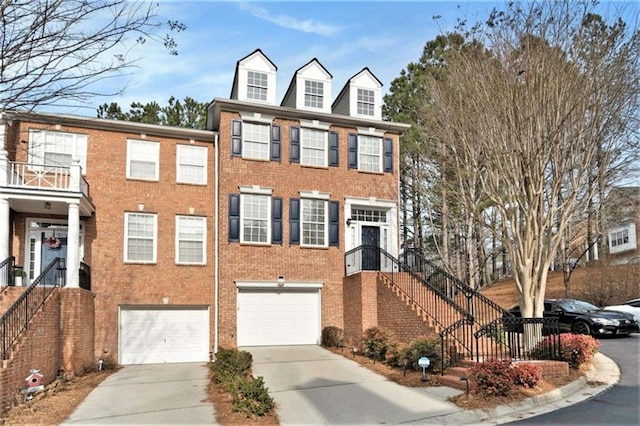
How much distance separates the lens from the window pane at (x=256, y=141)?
63.4 ft

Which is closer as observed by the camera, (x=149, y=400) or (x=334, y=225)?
(x=149, y=400)

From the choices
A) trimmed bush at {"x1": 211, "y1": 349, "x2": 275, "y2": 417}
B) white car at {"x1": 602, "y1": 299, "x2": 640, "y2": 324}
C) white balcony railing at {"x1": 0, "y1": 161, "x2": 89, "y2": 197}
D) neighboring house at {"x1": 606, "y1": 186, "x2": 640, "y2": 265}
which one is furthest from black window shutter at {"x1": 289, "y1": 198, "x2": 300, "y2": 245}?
neighboring house at {"x1": 606, "y1": 186, "x2": 640, "y2": 265}

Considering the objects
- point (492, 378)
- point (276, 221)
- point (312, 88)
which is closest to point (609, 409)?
point (492, 378)

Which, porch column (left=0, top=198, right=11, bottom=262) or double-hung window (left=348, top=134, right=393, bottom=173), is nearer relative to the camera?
porch column (left=0, top=198, right=11, bottom=262)

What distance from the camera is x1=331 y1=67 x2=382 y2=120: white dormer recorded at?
69.7 feet

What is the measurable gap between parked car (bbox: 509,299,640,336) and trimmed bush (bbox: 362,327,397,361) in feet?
17.7

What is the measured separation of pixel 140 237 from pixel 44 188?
3.68 meters

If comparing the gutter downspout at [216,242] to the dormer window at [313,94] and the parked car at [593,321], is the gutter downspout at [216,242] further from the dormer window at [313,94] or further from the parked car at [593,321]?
the parked car at [593,321]

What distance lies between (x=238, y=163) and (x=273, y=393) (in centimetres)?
973

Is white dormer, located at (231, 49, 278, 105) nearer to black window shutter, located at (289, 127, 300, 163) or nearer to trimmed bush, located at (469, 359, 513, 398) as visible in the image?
black window shutter, located at (289, 127, 300, 163)

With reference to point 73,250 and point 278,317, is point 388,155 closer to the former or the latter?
point 278,317

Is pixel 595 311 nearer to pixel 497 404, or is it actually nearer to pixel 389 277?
pixel 389 277

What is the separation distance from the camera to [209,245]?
62.2 ft

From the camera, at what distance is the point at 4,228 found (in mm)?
15367
